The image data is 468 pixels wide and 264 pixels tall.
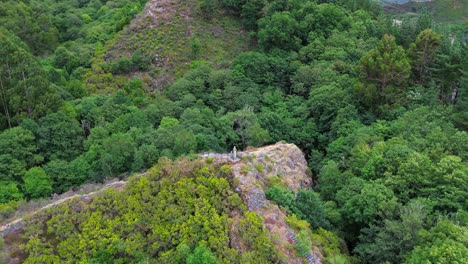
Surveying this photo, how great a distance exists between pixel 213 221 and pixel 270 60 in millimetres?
35079

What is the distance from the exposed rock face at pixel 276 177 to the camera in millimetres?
24484

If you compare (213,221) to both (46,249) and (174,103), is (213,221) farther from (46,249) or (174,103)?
(174,103)

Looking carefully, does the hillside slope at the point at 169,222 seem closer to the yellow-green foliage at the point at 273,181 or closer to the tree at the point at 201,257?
the tree at the point at 201,257

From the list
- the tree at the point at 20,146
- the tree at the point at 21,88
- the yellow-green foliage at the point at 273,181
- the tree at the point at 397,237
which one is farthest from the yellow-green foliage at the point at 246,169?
the tree at the point at 21,88

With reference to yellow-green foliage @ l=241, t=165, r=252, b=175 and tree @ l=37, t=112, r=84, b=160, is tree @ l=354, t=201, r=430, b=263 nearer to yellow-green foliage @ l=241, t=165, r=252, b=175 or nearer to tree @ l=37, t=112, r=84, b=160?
yellow-green foliage @ l=241, t=165, r=252, b=175

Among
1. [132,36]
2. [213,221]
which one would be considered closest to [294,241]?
[213,221]

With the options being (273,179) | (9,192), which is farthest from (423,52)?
(9,192)

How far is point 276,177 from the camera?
97.3 ft

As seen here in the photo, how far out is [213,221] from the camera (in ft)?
80.5

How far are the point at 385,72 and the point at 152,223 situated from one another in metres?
29.1

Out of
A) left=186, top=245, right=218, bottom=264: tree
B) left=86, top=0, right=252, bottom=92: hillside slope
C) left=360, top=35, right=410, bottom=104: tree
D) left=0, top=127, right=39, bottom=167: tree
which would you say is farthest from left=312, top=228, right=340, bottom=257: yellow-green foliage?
left=86, top=0, right=252, bottom=92: hillside slope

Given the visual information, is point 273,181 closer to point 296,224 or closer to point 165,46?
point 296,224

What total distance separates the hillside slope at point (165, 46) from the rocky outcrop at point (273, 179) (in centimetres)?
2824

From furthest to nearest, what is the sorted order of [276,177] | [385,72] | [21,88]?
[21,88], [385,72], [276,177]
